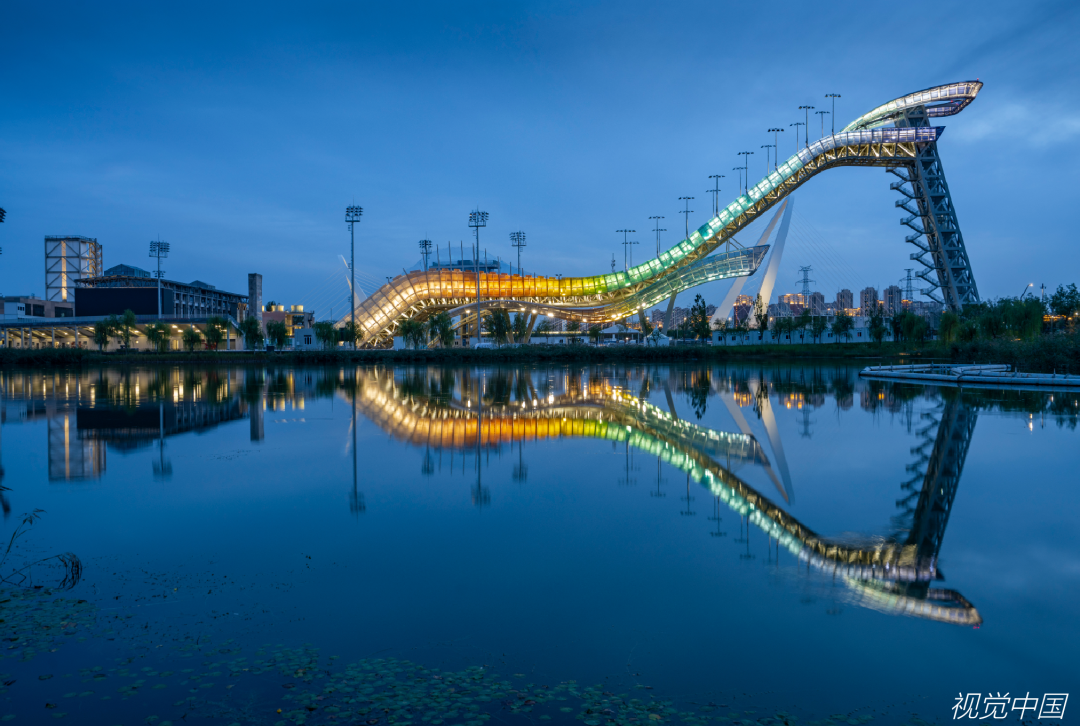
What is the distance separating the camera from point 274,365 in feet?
167

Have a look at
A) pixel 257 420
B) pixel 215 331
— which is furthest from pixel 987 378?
pixel 215 331

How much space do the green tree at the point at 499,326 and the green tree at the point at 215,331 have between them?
85.6 feet

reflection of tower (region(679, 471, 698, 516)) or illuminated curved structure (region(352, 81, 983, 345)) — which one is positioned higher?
illuminated curved structure (region(352, 81, 983, 345))

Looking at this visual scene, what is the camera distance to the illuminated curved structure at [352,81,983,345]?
44.0 metres

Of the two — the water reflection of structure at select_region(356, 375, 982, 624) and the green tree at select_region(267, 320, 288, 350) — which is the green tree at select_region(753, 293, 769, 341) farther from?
the green tree at select_region(267, 320, 288, 350)

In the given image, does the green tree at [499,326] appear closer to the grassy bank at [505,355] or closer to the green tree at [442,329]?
the green tree at [442,329]

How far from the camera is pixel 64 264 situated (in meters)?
112

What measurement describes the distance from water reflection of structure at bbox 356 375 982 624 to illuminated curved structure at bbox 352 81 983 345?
28566 millimetres

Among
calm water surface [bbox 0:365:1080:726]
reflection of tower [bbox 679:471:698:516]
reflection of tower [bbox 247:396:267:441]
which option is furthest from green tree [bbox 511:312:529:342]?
reflection of tower [bbox 679:471:698:516]

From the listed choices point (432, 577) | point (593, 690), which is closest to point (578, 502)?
point (432, 577)

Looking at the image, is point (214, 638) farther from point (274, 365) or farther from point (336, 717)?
point (274, 365)

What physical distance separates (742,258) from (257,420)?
48858 millimetres

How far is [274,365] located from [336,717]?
167ft

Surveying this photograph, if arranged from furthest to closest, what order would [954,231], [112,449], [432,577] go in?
[954,231] < [112,449] < [432,577]
